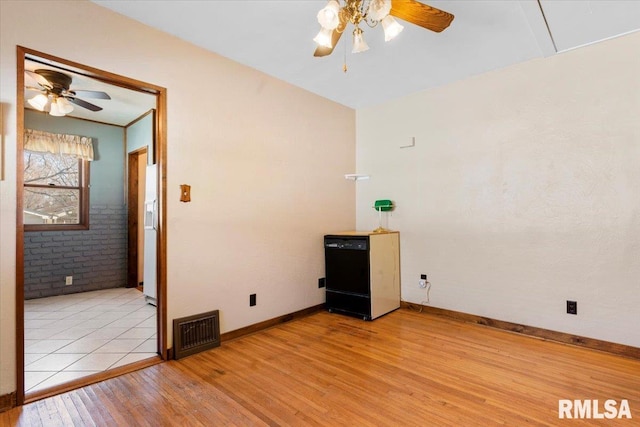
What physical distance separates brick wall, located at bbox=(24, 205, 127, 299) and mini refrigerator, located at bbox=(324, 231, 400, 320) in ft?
11.3

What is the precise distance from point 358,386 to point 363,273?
4.61 feet

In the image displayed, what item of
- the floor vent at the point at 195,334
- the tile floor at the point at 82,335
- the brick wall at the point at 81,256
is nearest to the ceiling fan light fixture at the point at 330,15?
the floor vent at the point at 195,334

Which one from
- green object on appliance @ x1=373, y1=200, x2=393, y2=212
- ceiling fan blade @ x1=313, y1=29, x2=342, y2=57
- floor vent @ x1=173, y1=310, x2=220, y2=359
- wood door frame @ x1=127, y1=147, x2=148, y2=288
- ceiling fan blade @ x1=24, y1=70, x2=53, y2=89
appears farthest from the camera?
wood door frame @ x1=127, y1=147, x2=148, y2=288

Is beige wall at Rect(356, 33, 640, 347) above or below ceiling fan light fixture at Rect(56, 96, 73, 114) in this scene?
below

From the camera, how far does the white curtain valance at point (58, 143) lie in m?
4.23

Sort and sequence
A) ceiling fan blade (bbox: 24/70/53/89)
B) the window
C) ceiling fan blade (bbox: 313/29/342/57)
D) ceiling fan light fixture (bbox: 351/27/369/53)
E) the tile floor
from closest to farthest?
ceiling fan light fixture (bbox: 351/27/369/53) < ceiling fan blade (bbox: 313/29/342/57) < the tile floor < ceiling fan blade (bbox: 24/70/53/89) < the window

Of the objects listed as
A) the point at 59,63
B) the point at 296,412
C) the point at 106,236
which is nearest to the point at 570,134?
the point at 296,412

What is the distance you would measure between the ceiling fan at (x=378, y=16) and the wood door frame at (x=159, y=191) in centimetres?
147

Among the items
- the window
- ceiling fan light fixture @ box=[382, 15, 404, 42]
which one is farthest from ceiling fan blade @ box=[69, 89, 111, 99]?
ceiling fan light fixture @ box=[382, 15, 404, 42]

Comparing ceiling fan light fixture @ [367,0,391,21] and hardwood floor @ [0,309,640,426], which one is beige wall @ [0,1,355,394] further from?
ceiling fan light fixture @ [367,0,391,21]

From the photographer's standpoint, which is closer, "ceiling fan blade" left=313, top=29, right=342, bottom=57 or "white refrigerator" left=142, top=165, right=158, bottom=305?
"ceiling fan blade" left=313, top=29, right=342, bottom=57

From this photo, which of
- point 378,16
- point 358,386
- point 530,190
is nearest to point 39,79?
point 378,16

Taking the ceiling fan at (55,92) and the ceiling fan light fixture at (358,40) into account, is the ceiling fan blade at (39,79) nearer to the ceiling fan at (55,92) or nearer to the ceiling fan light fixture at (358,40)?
the ceiling fan at (55,92)

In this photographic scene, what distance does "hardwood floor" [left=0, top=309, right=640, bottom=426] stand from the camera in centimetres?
173
